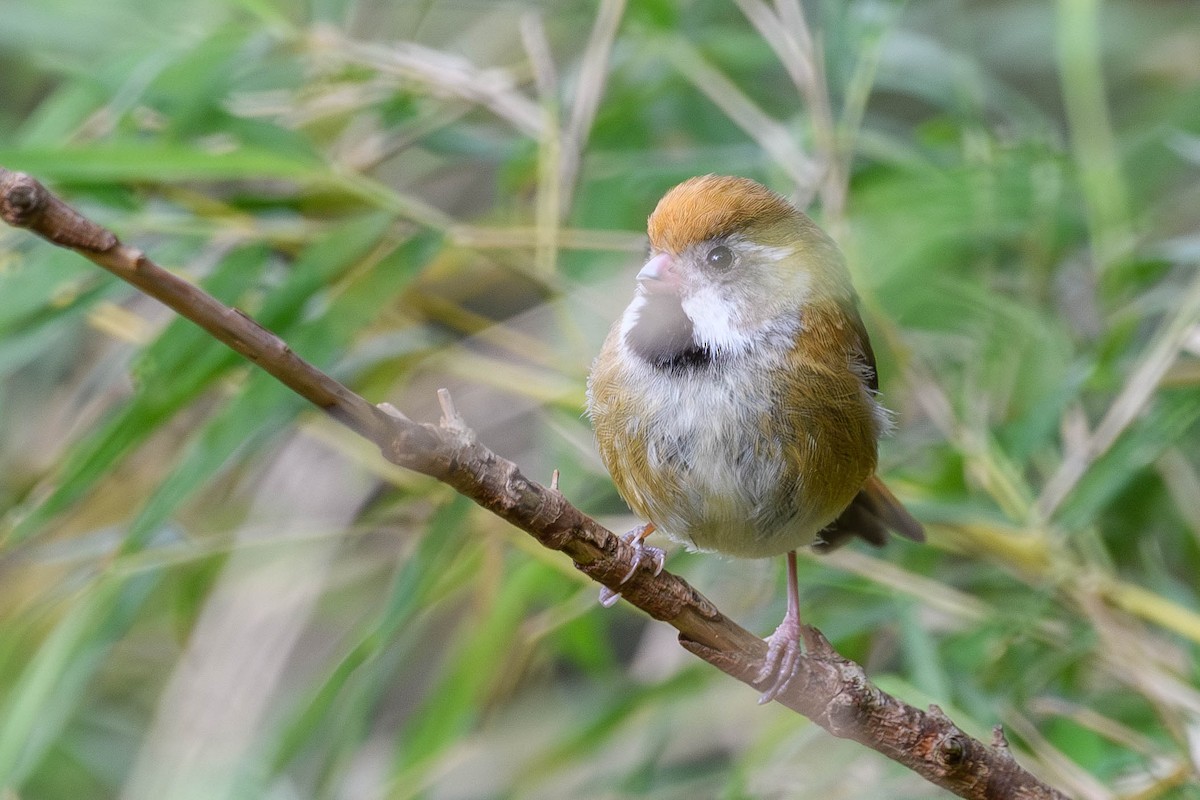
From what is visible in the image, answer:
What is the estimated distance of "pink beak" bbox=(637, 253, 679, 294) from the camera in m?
2.36

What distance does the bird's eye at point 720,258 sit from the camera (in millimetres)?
2377

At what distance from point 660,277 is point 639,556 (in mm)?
753

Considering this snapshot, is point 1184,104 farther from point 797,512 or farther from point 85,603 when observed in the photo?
point 85,603

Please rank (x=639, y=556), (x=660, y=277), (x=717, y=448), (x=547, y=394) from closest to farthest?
(x=639, y=556), (x=717, y=448), (x=660, y=277), (x=547, y=394)

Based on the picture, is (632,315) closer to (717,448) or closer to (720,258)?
(720,258)

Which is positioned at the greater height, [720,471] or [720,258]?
[720,258]

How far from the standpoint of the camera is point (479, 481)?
1503mm

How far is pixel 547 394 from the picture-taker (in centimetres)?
333

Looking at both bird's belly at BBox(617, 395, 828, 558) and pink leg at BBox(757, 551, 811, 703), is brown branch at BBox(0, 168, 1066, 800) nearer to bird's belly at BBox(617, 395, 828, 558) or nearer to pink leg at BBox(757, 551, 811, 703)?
pink leg at BBox(757, 551, 811, 703)

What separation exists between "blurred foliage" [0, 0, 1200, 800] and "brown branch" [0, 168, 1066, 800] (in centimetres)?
44

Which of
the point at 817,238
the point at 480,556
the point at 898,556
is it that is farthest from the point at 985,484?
the point at 480,556

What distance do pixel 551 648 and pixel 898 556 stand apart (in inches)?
38.4

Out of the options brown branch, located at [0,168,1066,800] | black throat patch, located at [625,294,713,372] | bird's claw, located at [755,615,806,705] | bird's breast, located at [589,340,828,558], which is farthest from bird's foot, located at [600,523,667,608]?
black throat patch, located at [625,294,713,372]

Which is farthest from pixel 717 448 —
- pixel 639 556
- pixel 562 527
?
pixel 562 527
